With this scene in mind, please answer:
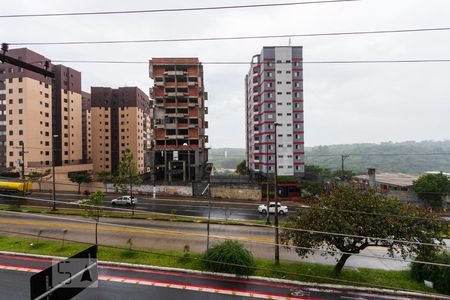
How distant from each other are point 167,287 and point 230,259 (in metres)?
3.77

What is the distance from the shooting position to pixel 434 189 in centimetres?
3509

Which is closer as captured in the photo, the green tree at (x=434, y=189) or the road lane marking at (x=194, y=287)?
the road lane marking at (x=194, y=287)

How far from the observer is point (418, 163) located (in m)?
143

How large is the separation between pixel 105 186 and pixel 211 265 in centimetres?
3451

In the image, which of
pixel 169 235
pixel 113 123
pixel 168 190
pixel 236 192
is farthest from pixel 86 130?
pixel 169 235

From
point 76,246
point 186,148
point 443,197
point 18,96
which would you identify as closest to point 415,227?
point 76,246

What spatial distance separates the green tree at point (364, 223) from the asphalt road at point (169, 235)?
364 cm

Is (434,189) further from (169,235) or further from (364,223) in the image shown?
(169,235)

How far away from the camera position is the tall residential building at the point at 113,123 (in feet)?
236

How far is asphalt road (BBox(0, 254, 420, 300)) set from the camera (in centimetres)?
1229

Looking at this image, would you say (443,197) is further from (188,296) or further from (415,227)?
(188,296)

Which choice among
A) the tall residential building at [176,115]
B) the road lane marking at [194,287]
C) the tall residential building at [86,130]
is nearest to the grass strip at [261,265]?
the road lane marking at [194,287]

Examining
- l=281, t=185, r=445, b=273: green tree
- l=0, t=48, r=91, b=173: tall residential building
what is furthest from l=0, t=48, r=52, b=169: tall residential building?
l=281, t=185, r=445, b=273: green tree

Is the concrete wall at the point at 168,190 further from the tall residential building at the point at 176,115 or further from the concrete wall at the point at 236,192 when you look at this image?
the tall residential building at the point at 176,115
